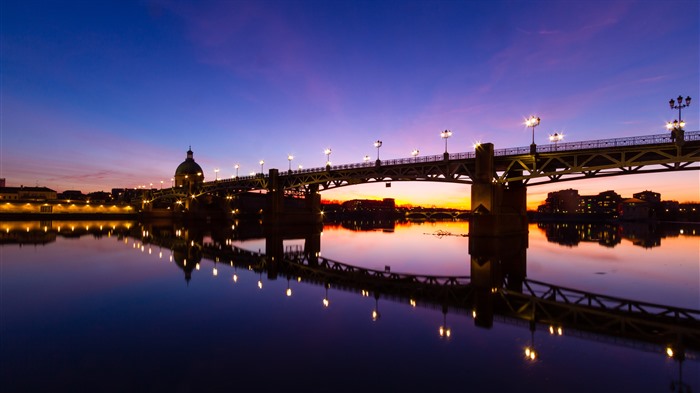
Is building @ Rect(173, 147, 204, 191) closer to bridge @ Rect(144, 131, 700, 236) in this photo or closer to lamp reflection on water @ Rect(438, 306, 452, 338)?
bridge @ Rect(144, 131, 700, 236)

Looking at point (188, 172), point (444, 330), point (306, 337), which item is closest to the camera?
point (306, 337)

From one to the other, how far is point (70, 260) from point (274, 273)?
17837mm

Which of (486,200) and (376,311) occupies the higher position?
Answer: (486,200)

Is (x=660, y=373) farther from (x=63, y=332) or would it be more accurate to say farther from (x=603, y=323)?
(x=63, y=332)

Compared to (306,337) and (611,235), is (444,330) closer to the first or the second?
(306,337)

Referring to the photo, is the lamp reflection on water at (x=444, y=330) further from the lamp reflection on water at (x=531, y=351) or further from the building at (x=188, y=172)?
the building at (x=188, y=172)

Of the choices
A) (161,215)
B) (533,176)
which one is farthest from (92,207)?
(533,176)

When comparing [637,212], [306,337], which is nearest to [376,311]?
[306,337]

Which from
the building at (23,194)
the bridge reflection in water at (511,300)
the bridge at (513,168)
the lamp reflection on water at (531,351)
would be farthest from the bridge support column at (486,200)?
the building at (23,194)

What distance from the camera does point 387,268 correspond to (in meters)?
28.2

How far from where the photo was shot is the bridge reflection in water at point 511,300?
42.0 feet

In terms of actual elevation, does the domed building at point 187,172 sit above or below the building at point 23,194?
above

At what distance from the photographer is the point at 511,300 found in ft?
57.7

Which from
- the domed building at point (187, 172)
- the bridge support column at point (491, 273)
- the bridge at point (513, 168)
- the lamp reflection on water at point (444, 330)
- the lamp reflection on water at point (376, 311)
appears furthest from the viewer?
the domed building at point (187, 172)
